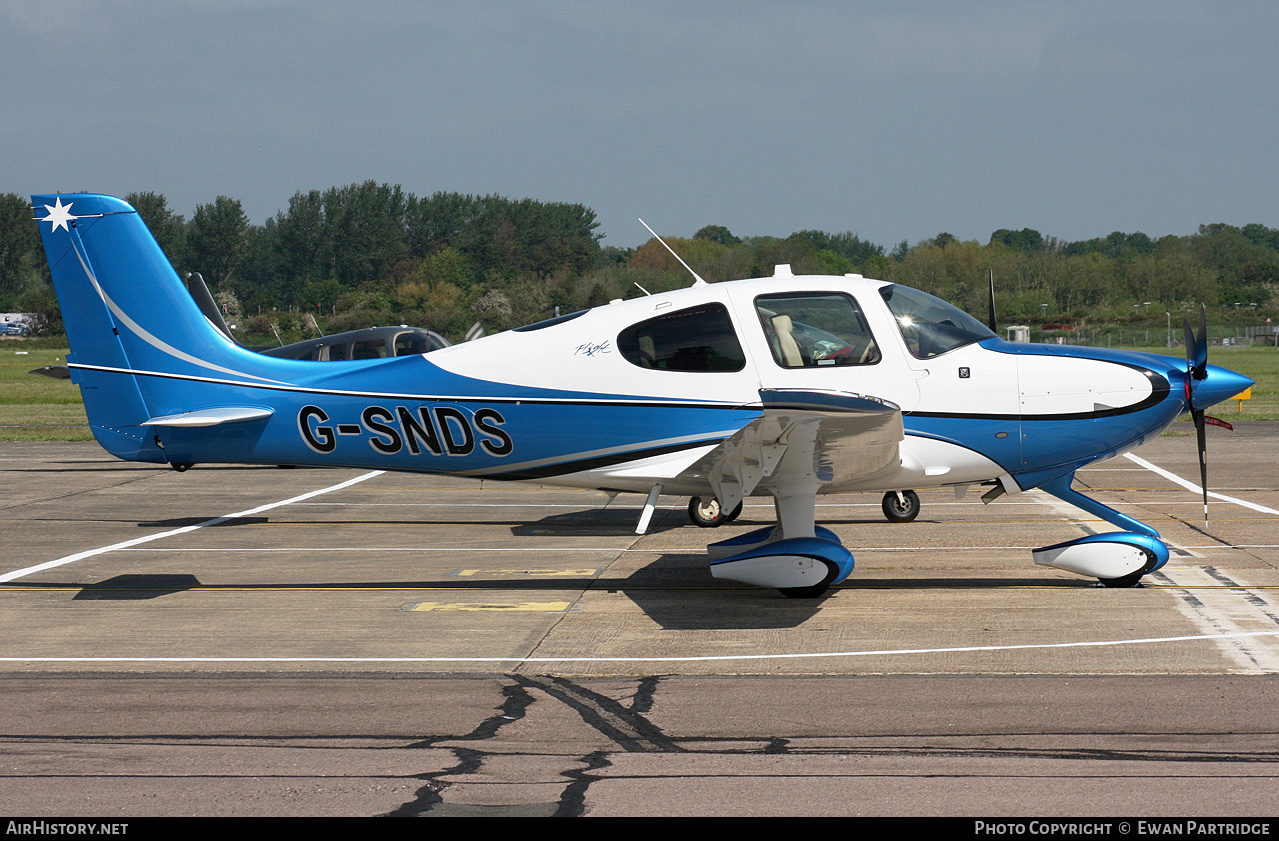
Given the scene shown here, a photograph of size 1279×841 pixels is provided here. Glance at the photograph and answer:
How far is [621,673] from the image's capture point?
6.79 metres

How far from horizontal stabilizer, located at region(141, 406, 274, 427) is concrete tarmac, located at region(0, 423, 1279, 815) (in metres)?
1.47

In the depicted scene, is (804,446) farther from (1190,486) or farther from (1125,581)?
(1190,486)

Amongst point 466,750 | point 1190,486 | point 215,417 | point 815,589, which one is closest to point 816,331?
point 815,589

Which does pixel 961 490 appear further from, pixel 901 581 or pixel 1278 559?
pixel 1278 559

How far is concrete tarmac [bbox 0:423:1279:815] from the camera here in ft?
16.0

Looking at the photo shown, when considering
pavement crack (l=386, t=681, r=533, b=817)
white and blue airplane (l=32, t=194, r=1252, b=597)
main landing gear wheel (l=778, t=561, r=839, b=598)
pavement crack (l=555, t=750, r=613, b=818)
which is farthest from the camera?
white and blue airplane (l=32, t=194, r=1252, b=597)

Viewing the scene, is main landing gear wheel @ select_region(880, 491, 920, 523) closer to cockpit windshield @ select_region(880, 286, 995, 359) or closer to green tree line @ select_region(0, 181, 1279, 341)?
cockpit windshield @ select_region(880, 286, 995, 359)

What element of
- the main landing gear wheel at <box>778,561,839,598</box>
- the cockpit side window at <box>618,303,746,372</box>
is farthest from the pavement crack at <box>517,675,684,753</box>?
the cockpit side window at <box>618,303,746,372</box>

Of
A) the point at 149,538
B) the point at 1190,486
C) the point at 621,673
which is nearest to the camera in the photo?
the point at 621,673

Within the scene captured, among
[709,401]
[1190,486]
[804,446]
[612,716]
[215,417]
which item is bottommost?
[1190,486]

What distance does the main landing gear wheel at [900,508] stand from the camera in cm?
1262

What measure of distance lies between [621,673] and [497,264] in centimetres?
9899

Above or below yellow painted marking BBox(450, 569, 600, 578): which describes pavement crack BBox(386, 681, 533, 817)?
above
